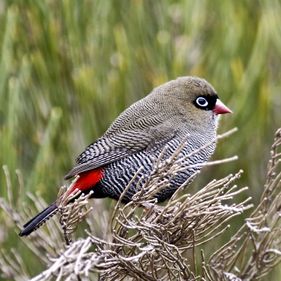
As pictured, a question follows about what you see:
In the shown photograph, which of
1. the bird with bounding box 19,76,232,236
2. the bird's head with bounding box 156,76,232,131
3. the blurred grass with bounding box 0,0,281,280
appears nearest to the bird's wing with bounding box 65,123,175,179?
the bird with bounding box 19,76,232,236

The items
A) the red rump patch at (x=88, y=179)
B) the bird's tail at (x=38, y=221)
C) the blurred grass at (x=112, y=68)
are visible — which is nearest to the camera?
the bird's tail at (x=38, y=221)

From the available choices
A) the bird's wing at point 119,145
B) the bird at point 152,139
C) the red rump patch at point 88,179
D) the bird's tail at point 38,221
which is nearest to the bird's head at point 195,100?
the bird at point 152,139

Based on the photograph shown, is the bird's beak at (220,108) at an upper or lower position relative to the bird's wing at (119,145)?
lower

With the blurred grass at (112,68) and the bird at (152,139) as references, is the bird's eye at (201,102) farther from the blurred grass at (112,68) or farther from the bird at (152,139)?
the blurred grass at (112,68)

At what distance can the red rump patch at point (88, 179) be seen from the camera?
4230mm

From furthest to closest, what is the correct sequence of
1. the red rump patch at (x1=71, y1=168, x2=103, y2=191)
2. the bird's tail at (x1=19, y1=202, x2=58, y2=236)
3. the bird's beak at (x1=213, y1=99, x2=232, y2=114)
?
the bird's beak at (x1=213, y1=99, x2=232, y2=114) → the red rump patch at (x1=71, y1=168, x2=103, y2=191) → the bird's tail at (x1=19, y1=202, x2=58, y2=236)

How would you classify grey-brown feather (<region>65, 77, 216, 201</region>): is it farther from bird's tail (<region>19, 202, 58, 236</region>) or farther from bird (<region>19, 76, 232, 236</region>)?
bird's tail (<region>19, 202, 58, 236</region>)

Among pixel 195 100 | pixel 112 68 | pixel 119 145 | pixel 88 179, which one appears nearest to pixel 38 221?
pixel 88 179

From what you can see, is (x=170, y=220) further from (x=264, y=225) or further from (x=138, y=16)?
(x=138, y=16)

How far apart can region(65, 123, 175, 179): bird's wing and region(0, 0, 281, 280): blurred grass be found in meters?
0.60

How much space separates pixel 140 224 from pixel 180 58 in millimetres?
2294

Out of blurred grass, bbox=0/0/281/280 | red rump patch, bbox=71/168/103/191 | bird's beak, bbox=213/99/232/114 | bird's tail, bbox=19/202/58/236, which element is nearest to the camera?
bird's tail, bbox=19/202/58/236

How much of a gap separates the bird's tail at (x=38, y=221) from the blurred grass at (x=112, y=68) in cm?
113

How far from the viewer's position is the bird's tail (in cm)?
374
